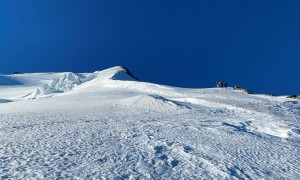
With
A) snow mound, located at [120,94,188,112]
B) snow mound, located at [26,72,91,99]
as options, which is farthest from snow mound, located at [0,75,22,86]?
snow mound, located at [120,94,188,112]

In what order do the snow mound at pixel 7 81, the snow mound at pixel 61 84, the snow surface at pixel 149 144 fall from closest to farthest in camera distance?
1. the snow surface at pixel 149 144
2. the snow mound at pixel 61 84
3. the snow mound at pixel 7 81

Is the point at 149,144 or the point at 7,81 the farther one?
the point at 7,81

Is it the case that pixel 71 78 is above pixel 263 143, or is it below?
above

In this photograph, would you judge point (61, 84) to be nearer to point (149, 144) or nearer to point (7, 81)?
point (7, 81)

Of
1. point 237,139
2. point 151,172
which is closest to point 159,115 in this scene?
point 237,139

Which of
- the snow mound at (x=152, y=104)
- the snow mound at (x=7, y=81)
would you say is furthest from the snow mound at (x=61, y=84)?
the snow mound at (x=152, y=104)

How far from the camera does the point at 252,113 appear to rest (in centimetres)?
1327

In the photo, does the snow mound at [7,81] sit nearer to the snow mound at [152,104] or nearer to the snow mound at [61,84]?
the snow mound at [61,84]

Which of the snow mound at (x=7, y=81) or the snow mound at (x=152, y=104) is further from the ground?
the snow mound at (x=7, y=81)

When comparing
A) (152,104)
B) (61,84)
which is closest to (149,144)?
(152,104)

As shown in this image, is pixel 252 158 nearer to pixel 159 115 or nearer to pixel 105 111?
pixel 159 115

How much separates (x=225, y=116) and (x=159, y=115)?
2.78 meters

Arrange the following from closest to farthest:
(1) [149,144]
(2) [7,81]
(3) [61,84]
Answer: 1. (1) [149,144]
2. (3) [61,84]
3. (2) [7,81]

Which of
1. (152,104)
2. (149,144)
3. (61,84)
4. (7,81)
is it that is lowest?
(149,144)
